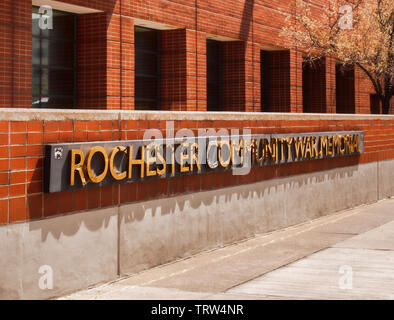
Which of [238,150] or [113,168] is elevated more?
[238,150]

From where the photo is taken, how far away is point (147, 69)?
63.1 ft

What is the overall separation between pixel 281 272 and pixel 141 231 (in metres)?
1.92

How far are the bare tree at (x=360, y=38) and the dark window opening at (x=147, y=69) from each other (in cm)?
586

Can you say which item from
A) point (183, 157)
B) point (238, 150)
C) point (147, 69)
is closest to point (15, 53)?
point (147, 69)

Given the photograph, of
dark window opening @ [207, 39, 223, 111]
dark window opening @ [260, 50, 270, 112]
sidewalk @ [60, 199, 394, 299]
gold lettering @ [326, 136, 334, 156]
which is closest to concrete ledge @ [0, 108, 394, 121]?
gold lettering @ [326, 136, 334, 156]

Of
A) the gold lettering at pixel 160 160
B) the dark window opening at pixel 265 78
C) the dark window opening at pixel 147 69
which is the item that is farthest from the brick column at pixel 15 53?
the dark window opening at pixel 265 78

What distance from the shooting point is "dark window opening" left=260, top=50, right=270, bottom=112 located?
2520 cm

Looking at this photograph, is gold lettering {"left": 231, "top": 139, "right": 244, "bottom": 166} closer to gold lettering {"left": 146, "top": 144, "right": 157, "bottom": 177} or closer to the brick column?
gold lettering {"left": 146, "top": 144, "right": 157, "bottom": 177}

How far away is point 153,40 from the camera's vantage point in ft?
63.9

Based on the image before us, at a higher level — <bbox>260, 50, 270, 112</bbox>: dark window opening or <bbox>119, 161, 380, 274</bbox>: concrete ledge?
<bbox>260, 50, 270, 112</bbox>: dark window opening

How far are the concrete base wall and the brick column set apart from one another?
18.6 feet

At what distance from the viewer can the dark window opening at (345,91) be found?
3031cm

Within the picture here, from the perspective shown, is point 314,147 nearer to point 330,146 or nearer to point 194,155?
point 330,146

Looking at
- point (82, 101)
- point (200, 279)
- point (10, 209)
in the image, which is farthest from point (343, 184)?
point (10, 209)
